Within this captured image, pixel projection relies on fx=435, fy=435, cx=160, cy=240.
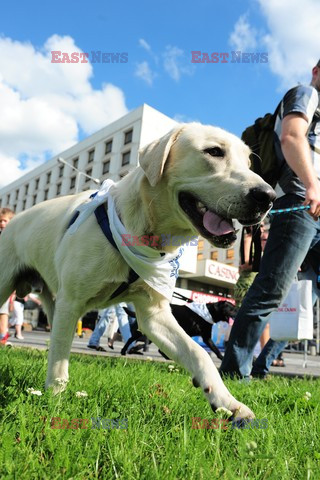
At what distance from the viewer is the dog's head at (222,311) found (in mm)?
10070

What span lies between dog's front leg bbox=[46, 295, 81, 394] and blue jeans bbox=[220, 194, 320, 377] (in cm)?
167

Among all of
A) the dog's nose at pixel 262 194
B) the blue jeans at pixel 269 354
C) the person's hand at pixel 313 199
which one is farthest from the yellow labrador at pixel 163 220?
the blue jeans at pixel 269 354

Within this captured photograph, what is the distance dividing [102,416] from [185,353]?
590 mm

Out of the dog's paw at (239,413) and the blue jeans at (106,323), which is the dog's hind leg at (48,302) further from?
the blue jeans at (106,323)

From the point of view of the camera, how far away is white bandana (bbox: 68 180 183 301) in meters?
2.72

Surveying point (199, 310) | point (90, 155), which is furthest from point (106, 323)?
point (90, 155)

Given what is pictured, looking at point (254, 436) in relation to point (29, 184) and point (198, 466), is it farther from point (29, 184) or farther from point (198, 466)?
point (29, 184)

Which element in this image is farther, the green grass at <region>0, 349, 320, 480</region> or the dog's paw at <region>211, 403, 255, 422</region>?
the dog's paw at <region>211, 403, 255, 422</region>

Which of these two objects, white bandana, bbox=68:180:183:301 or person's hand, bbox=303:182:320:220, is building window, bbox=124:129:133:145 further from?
white bandana, bbox=68:180:183:301

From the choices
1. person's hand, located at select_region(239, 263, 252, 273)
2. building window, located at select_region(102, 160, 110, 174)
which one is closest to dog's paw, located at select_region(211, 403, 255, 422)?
person's hand, located at select_region(239, 263, 252, 273)

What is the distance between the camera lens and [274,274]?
378 cm

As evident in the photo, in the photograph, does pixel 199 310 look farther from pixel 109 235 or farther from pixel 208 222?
pixel 208 222

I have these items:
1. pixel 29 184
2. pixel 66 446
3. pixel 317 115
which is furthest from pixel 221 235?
pixel 29 184

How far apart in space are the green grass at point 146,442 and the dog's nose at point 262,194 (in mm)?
1153
